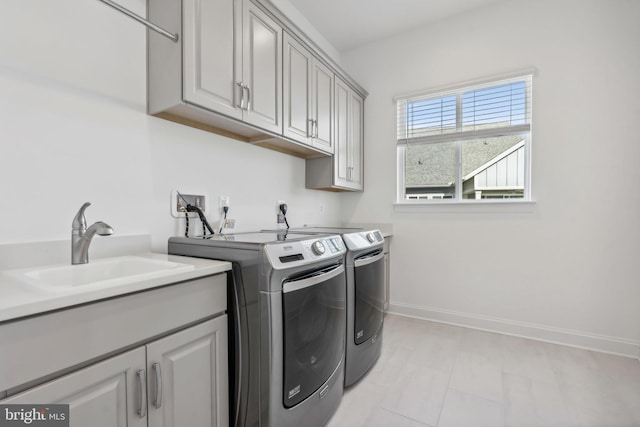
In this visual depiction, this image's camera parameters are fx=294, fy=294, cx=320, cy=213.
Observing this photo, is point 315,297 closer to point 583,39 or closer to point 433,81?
point 433,81

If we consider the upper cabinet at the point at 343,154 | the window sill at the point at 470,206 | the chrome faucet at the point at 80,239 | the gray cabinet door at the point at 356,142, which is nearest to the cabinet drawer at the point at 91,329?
the chrome faucet at the point at 80,239

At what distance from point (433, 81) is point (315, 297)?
2.54 meters

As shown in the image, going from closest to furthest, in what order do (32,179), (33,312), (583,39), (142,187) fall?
1. (33,312)
2. (32,179)
3. (142,187)
4. (583,39)

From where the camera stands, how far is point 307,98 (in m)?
2.24

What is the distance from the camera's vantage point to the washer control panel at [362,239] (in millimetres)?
1762

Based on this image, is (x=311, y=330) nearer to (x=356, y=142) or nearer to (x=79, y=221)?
(x=79, y=221)

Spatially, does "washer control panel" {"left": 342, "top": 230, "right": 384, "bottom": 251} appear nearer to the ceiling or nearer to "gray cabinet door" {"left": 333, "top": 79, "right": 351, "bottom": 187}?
"gray cabinet door" {"left": 333, "top": 79, "right": 351, "bottom": 187}

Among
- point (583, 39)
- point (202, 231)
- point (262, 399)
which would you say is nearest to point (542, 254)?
point (583, 39)

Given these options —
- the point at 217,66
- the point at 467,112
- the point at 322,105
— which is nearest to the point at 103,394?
the point at 217,66

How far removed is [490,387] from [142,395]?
1.88 metres

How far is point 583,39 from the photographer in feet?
7.54

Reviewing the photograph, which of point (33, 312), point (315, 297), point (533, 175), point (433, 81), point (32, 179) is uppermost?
point (433, 81)

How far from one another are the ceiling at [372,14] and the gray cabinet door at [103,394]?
9.59 feet

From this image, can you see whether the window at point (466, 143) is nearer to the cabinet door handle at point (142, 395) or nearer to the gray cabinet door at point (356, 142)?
the gray cabinet door at point (356, 142)
